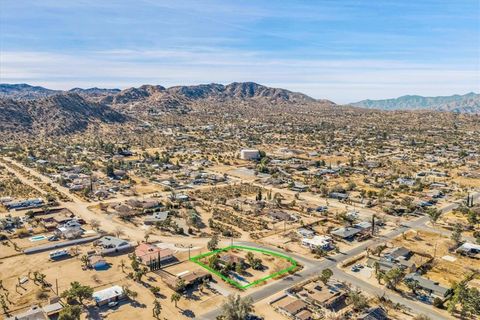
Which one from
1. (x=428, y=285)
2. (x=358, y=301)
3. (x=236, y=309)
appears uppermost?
(x=236, y=309)

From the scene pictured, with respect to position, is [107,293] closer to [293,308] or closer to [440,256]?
[293,308]

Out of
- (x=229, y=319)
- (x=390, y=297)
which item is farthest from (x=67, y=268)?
(x=390, y=297)

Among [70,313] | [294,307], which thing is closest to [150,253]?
[70,313]

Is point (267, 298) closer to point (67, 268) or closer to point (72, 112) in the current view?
point (67, 268)

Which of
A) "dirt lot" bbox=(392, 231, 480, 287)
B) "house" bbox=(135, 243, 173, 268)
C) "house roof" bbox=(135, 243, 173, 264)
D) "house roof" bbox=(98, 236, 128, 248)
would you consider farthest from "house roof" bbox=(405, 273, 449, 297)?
"house roof" bbox=(98, 236, 128, 248)

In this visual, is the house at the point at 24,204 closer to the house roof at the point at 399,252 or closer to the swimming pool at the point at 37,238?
the swimming pool at the point at 37,238

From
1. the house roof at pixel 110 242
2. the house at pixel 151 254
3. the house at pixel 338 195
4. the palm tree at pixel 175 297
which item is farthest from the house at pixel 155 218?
the house at pixel 338 195

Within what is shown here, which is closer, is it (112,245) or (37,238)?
(112,245)
